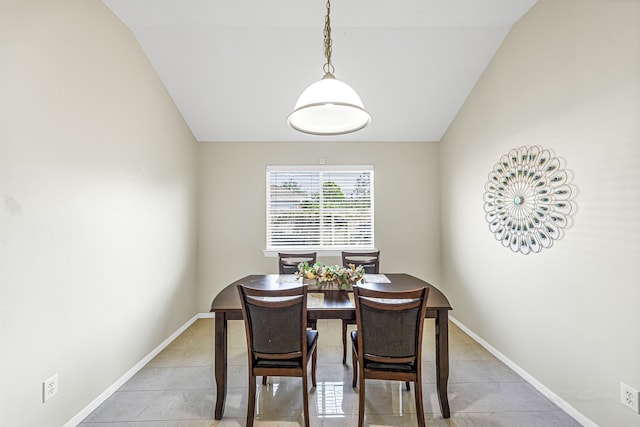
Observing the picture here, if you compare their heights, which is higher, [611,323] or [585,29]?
[585,29]

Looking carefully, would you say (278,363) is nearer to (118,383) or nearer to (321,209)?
(118,383)

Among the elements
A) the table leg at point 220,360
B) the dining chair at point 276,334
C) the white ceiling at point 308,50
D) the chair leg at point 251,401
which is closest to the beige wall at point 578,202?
the white ceiling at point 308,50

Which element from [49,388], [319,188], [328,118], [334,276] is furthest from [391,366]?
[319,188]

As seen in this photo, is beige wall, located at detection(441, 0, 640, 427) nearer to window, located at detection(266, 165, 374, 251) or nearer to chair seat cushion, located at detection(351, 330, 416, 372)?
chair seat cushion, located at detection(351, 330, 416, 372)

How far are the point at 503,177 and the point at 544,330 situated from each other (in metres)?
1.30

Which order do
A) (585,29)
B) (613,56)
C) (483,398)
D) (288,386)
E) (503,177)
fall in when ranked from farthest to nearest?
(503,177)
(288,386)
(483,398)
(585,29)
(613,56)

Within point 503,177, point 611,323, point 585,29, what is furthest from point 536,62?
point 611,323

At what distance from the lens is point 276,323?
75.6 inches

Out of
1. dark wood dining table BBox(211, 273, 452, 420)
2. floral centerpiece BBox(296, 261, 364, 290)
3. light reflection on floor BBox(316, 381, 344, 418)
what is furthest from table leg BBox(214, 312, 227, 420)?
floral centerpiece BBox(296, 261, 364, 290)

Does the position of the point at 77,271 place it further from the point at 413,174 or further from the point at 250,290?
the point at 413,174

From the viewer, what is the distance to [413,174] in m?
4.26

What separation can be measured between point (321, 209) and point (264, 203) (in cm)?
78

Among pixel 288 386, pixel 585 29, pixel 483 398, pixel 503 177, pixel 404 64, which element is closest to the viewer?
pixel 585 29

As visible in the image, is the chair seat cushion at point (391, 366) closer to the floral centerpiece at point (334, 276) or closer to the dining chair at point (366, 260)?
the floral centerpiece at point (334, 276)
